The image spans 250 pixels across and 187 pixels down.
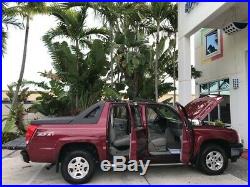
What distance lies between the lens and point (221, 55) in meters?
13.8

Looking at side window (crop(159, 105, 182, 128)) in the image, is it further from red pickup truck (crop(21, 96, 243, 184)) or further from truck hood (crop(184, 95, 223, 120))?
truck hood (crop(184, 95, 223, 120))

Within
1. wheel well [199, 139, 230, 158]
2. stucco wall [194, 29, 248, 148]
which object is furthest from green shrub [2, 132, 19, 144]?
wheel well [199, 139, 230, 158]

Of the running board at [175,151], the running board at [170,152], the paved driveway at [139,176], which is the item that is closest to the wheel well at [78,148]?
the paved driveway at [139,176]

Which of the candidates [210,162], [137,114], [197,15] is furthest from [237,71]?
[137,114]

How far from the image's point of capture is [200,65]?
16312mm

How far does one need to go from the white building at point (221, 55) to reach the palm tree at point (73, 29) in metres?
4.59

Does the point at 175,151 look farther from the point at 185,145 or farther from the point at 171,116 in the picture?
the point at 171,116

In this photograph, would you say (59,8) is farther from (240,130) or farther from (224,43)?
(240,130)

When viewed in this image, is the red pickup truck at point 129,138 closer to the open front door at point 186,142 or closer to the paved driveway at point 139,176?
the open front door at point 186,142

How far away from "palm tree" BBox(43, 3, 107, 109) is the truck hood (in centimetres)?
814

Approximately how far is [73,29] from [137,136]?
9.78 metres

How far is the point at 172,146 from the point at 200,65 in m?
8.85

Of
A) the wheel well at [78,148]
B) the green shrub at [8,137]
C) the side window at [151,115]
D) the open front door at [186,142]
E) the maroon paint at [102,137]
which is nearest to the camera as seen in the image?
the maroon paint at [102,137]

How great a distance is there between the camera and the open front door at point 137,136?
24.6 ft
